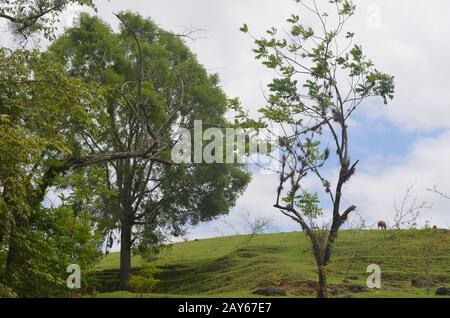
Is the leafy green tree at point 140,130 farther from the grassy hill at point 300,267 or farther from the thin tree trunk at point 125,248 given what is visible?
the grassy hill at point 300,267

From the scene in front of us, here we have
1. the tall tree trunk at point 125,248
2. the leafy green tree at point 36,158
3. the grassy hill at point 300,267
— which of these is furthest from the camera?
the tall tree trunk at point 125,248

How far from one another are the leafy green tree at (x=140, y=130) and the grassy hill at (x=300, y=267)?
2.62 meters

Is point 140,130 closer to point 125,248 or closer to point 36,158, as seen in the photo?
point 125,248

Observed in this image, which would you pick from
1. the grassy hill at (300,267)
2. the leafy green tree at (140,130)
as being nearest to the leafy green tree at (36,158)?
the grassy hill at (300,267)

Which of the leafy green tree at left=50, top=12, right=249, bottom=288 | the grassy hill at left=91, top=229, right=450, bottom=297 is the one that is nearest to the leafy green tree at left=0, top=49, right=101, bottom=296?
the grassy hill at left=91, top=229, right=450, bottom=297

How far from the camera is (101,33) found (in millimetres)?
31562

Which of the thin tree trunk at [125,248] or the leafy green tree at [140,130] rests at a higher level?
the leafy green tree at [140,130]

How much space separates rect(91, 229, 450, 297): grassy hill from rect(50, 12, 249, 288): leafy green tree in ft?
8.58

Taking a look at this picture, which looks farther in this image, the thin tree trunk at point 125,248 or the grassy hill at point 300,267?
the thin tree trunk at point 125,248

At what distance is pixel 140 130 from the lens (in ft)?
102

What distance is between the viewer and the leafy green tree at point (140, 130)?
1225 inches

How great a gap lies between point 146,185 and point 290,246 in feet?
25.6
